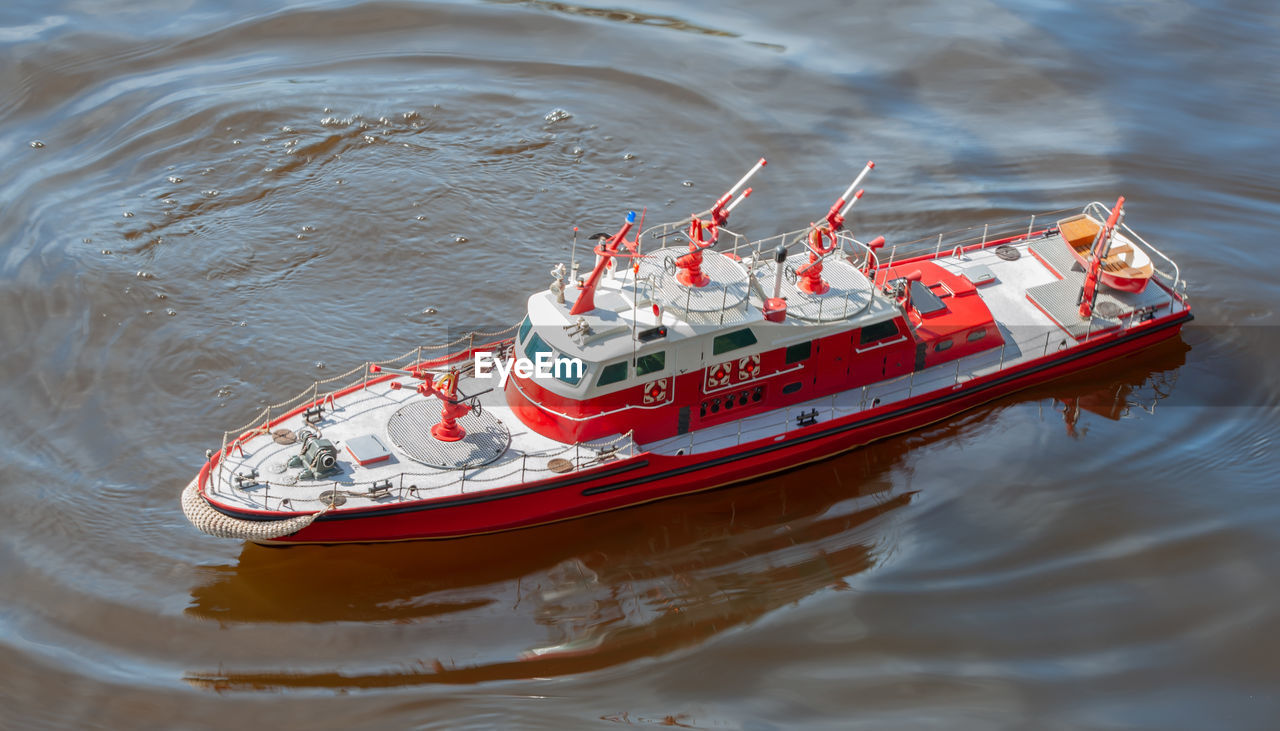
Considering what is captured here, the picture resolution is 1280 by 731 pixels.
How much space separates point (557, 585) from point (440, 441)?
8.90 feet

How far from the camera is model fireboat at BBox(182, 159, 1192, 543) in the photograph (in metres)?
15.8

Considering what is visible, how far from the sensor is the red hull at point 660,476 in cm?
1577

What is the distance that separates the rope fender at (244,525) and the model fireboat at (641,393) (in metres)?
0.02

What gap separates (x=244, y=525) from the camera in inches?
592

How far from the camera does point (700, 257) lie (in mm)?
16688

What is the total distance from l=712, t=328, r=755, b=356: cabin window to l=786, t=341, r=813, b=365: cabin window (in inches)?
31.1

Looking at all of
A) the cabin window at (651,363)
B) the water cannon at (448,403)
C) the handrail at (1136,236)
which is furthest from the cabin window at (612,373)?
the handrail at (1136,236)

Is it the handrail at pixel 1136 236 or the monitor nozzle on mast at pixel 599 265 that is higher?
the monitor nozzle on mast at pixel 599 265

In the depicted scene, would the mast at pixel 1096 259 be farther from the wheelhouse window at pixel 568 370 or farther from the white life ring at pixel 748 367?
the wheelhouse window at pixel 568 370

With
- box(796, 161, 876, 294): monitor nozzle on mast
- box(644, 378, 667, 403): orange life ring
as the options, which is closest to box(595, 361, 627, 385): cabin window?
A: box(644, 378, 667, 403): orange life ring

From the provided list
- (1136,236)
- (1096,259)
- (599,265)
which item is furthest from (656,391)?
(1136,236)

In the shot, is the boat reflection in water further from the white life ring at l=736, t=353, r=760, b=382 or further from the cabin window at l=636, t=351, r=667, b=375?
the cabin window at l=636, t=351, r=667, b=375

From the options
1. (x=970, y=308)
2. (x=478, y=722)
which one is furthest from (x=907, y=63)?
(x=478, y=722)

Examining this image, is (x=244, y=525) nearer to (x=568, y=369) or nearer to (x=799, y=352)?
(x=568, y=369)
